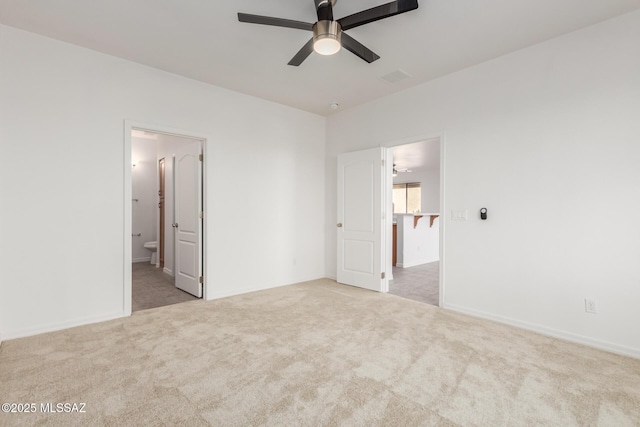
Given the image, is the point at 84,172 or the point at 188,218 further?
the point at 188,218

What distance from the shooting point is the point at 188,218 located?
4.32 m

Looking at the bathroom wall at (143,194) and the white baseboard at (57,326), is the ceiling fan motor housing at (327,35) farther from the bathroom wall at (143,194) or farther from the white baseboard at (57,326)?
the bathroom wall at (143,194)

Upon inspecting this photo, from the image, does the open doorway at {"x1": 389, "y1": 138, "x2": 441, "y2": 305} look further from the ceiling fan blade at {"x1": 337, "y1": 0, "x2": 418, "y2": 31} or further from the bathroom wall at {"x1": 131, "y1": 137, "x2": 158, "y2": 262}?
the bathroom wall at {"x1": 131, "y1": 137, "x2": 158, "y2": 262}

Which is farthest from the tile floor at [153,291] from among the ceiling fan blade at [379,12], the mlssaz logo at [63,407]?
the ceiling fan blade at [379,12]

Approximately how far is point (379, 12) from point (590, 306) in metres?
3.02

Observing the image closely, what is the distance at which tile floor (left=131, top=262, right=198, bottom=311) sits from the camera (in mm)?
3864

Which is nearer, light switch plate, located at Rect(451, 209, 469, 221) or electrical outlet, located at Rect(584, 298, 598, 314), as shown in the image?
electrical outlet, located at Rect(584, 298, 598, 314)

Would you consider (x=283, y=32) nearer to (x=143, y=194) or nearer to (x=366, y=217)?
(x=366, y=217)

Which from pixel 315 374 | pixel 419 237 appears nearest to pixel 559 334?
pixel 315 374

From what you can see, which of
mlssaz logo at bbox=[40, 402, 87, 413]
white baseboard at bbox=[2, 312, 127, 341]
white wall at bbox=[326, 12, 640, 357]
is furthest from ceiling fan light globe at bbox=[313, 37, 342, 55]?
white baseboard at bbox=[2, 312, 127, 341]

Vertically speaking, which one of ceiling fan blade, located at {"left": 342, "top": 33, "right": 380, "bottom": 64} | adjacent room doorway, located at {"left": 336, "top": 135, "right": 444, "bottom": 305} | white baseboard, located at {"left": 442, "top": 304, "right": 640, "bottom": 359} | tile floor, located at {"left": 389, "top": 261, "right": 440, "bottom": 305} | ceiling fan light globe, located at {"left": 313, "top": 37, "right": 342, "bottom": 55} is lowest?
tile floor, located at {"left": 389, "top": 261, "right": 440, "bottom": 305}

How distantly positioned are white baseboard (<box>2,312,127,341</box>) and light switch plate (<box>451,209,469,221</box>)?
3844mm

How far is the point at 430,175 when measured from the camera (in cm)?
1056

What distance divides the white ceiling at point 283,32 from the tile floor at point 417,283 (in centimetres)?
281
